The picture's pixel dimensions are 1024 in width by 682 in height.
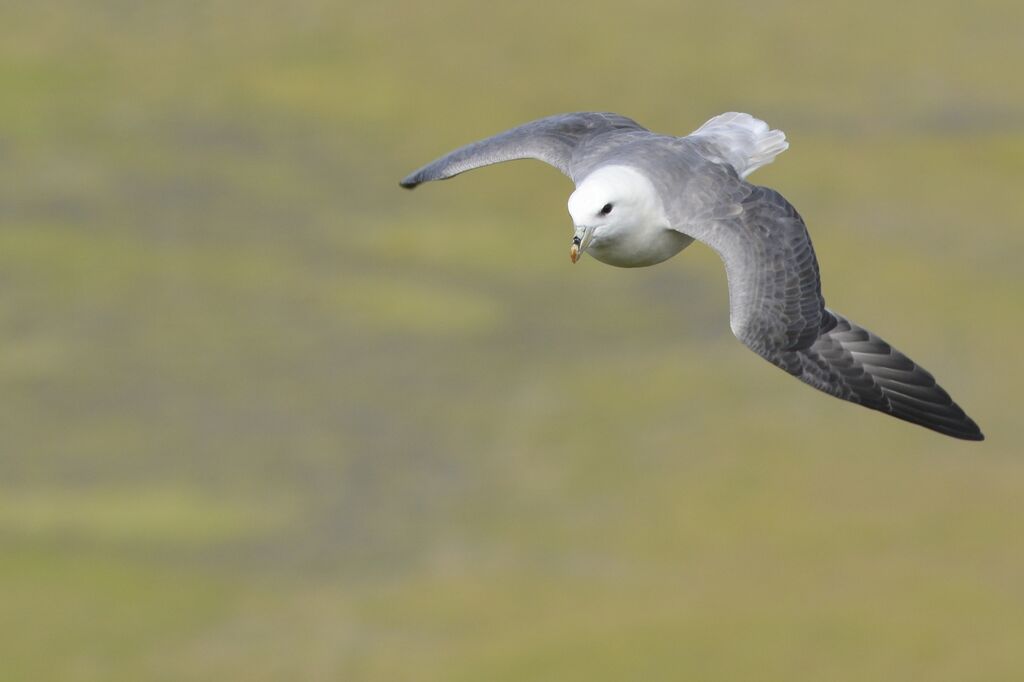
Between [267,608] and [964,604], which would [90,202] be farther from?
[964,604]

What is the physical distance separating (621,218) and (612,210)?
0.12 meters

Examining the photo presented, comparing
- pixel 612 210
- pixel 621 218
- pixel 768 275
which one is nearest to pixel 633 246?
pixel 621 218

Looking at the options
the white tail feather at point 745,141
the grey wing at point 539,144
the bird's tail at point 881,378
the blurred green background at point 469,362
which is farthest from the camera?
the blurred green background at point 469,362

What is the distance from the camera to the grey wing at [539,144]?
61.8 feet

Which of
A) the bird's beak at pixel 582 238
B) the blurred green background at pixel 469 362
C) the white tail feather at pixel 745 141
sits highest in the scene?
the blurred green background at pixel 469 362

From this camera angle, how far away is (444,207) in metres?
87.6

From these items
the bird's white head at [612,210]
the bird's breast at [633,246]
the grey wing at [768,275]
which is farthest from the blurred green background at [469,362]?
the bird's white head at [612,210]

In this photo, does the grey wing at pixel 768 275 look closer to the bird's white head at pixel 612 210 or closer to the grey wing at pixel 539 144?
the bird's white head at pixel 612 210

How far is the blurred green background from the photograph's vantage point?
6278 centimetres

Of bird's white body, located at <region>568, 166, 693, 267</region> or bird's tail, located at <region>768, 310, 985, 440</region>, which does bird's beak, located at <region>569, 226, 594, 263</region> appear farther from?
bird's tail, located at <region>768, 310, 985, 440</region>

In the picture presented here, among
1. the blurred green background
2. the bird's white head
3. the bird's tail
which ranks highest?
the blurred green background

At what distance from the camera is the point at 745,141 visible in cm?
→ 1933

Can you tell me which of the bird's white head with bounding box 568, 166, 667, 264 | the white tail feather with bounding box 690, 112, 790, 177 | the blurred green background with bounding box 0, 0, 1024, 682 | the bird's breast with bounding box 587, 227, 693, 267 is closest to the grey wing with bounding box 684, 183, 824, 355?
the bird's breast with bounding box 587, 227, 693, 267

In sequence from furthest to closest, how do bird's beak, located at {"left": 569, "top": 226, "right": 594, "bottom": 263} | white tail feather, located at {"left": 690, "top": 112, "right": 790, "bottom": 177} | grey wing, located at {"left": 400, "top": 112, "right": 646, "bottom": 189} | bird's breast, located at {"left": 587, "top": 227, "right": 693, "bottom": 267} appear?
1. white tail feather, located at {"left": 690, "top": 112, "right": 790, "bottom": 177}
2. grey wing, located at {"left": 400, "top": 112, "right": 646, "bottom": 189}
3. bird's breast, located at {"left": 587, "top": 227, "right": 693, "bottom": 267}
4. bird's beak, located at {"left": 569, "top": 226, "right": 594, "bottom": 263}
